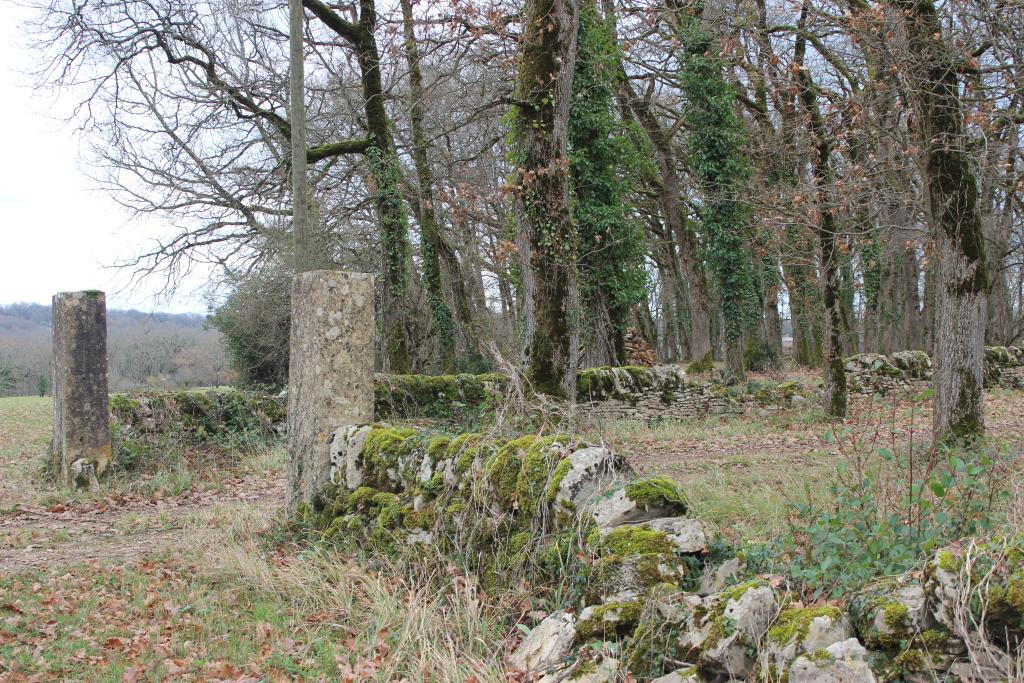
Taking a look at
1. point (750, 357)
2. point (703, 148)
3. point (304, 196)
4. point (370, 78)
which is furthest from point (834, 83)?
point (304, 196)

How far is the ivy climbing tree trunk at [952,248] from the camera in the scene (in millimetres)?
8727

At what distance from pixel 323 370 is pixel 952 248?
24.2 feet

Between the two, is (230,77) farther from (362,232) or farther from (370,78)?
(362,232)

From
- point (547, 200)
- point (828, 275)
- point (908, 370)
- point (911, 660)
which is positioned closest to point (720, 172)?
point (828, 275)

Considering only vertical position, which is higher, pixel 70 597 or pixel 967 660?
pixel 967 660

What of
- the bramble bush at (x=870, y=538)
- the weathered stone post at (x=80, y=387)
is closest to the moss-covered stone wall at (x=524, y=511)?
the bramble bush at (x=870, y=538)

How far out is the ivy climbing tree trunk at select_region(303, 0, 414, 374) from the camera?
49.8 feet

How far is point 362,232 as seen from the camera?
17.6 meters

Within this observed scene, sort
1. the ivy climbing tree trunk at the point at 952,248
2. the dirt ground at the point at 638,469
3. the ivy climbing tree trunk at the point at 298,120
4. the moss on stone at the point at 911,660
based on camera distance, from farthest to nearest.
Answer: the ivy climbing tree trunk at the point at 298,120 → the ivy climbing tree trunk at the point at 952,248 → the dirt ground at the point at 638,469 → the moss on stone at the point at 911,660

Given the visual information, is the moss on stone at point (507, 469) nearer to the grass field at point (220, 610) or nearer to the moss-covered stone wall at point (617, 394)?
the grass field at point (220, 610)

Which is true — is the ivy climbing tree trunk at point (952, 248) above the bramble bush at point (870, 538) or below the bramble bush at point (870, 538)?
above

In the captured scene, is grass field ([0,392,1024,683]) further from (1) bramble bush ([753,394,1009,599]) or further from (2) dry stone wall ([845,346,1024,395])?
(2) dry stone wall ([845,346,1024,395])

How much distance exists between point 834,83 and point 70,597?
64.8 feet

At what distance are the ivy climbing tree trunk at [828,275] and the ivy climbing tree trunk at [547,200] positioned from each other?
4.81 m
